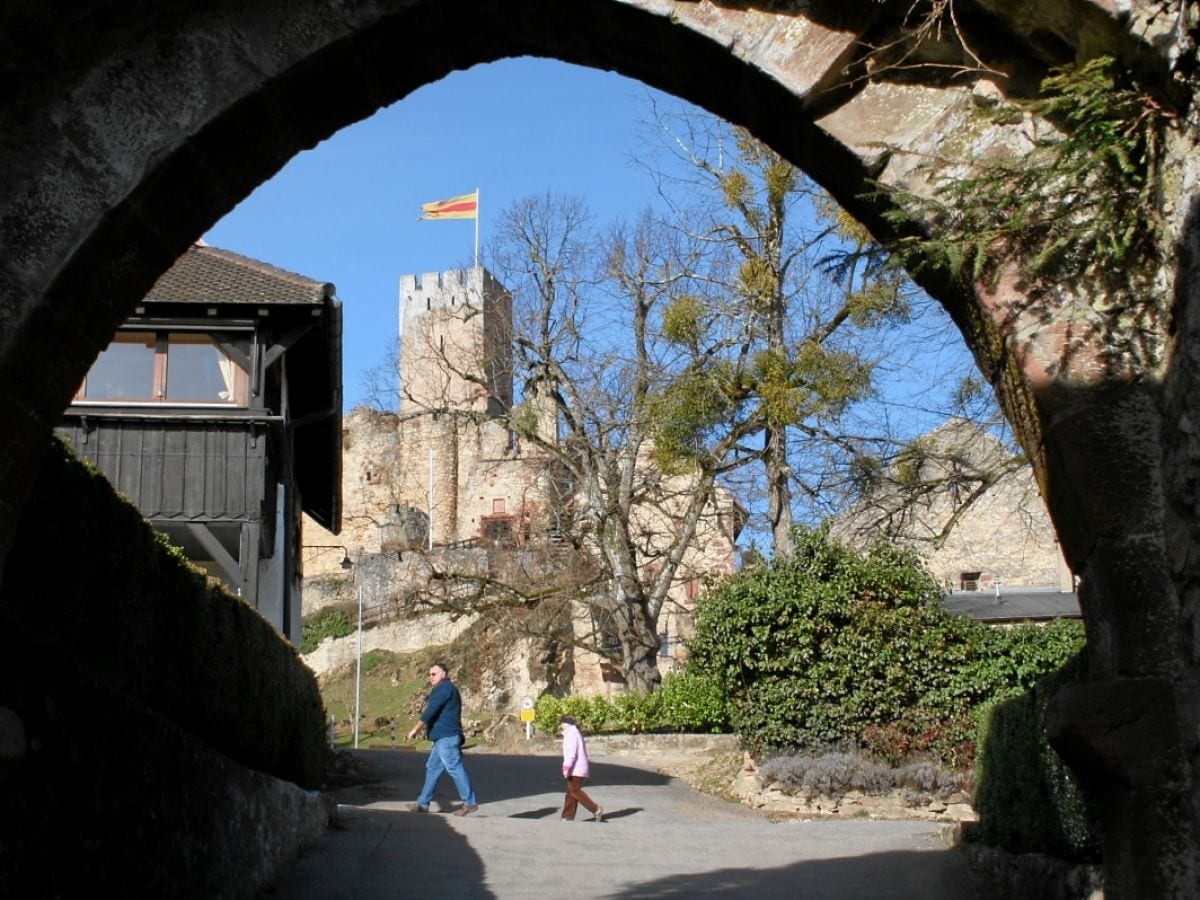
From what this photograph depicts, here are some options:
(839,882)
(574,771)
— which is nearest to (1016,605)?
(574,771)

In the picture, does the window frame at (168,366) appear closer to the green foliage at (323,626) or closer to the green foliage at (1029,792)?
the green foliage at (1029,792)

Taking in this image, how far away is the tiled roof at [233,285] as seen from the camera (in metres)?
15.4

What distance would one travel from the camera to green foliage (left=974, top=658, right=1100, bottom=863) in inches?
269

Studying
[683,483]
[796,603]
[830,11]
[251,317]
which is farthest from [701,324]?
[830,11]

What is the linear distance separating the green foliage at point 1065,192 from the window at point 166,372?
1324 cm

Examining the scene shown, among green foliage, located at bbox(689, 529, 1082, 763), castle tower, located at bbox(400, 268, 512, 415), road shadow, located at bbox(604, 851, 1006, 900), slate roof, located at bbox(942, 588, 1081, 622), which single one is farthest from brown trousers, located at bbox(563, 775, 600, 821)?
castle tower, located at bbox(400, 268, 512, 415)

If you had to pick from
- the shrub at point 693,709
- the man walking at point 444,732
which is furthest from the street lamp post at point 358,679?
the man walking at point 444,732

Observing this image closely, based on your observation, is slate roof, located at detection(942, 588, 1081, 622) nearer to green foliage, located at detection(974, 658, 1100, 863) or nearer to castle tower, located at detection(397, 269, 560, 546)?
green foliage, located at detection(974, 658, 1100, 863)

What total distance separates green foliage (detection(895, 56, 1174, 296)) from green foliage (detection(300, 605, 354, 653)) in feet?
138

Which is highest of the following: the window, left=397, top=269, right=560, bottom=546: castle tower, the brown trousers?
left=397, top=269, right=560, bottom=546: castle tower

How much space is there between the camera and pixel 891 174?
3770 millimetres

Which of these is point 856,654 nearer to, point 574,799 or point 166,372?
point 574,799

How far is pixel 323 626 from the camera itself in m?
44.6

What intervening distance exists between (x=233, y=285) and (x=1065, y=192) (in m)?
13.6
